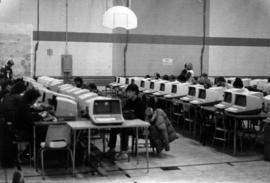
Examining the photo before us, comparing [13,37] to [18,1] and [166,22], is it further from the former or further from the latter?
[166,22]

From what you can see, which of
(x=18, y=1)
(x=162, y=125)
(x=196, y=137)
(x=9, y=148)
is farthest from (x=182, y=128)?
(x=18, y=1)

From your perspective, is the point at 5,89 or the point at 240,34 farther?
the point at 240,34

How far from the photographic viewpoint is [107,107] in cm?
622

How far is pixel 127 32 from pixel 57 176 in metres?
11.3

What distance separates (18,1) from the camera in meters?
15.5

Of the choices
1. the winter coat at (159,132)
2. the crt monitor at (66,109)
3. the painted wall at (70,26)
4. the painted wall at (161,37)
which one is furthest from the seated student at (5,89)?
the painted wall at (161,37)

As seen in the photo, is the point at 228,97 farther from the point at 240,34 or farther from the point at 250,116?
the point at 240,34

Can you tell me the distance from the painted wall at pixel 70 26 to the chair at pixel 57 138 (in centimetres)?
1005

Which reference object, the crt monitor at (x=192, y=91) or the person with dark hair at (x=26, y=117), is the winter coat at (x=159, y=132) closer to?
the person with dark hair at (x=26, y=117)

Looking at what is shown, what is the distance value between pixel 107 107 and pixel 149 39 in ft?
36.7

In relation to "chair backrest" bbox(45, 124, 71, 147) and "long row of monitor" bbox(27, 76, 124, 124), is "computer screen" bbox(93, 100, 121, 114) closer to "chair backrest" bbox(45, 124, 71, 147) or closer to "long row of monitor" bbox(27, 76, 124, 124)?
"long row of monitor" bbox(27, 76, 124, 124)

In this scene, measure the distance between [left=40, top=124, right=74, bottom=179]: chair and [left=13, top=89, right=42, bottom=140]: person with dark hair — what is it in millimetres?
352

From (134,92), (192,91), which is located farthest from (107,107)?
(192,91)

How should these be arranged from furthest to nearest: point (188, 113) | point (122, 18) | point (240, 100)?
point (122, 18) < point (188, 113) < point (240, 100)
